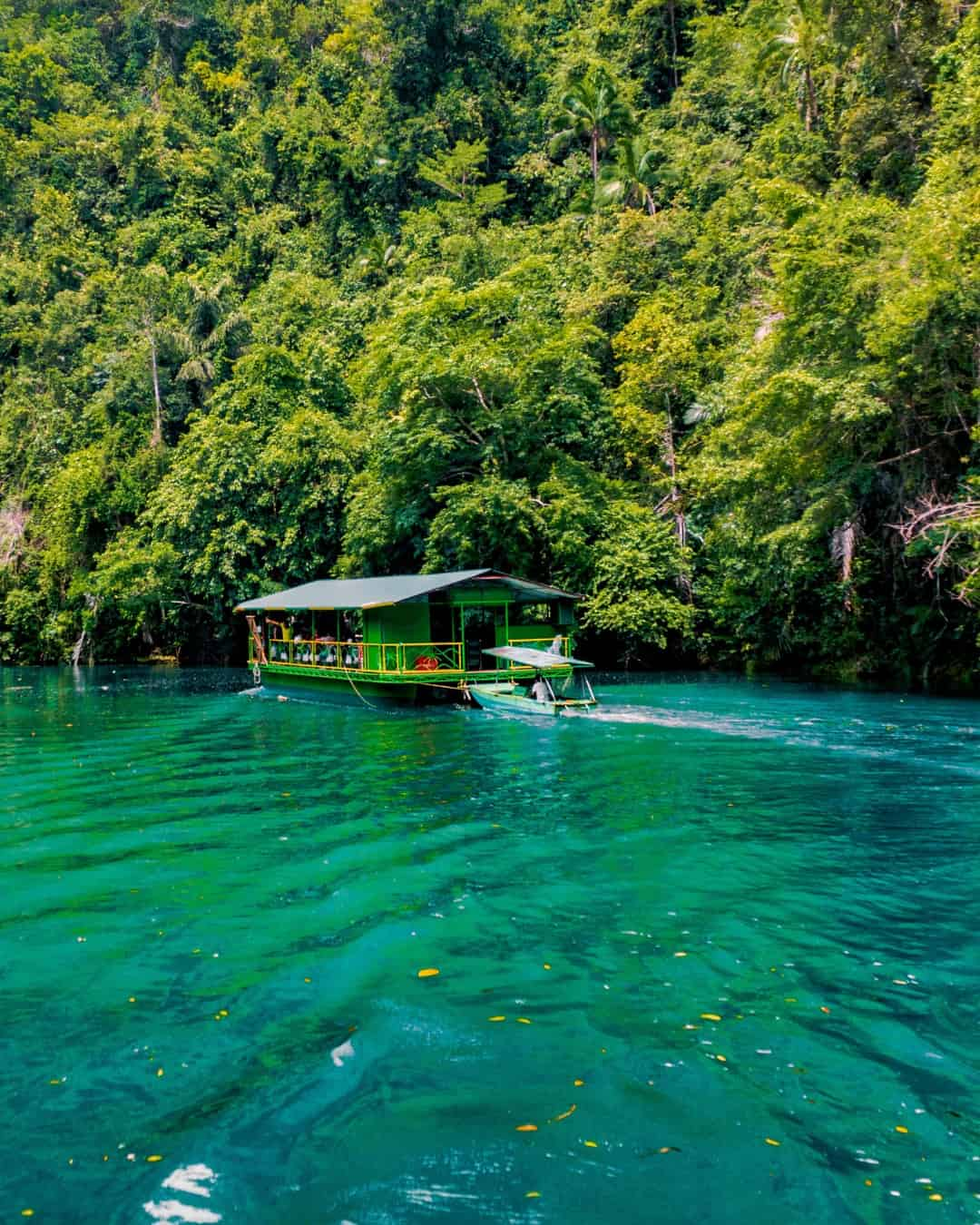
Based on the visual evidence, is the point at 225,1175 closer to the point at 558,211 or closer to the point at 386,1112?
the point at 386,1112

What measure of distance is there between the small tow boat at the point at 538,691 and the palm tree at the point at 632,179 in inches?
982

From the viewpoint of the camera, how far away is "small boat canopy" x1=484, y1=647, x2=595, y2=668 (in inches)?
893

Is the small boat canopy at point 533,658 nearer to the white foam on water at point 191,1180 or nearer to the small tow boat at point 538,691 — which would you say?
the small tow boat at point 538,691

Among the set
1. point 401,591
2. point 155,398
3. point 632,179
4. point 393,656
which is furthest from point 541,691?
point 155,398

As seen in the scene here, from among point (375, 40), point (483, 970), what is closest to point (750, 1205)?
point (483, 970)

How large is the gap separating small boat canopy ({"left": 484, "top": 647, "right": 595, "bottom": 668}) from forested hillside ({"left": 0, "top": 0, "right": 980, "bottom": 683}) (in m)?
Answer: 6.28

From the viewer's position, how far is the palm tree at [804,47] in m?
33.7

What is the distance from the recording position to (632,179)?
139ft

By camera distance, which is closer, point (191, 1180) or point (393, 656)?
point (191, 1180)

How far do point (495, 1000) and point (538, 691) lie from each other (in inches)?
612

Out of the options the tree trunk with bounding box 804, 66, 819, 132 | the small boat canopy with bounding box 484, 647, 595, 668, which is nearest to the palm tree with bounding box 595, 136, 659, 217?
the tree trunk with bounding box 804, 66, 819, 132

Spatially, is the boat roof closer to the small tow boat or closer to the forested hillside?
the small tow boat

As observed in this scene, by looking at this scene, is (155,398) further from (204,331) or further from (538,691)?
(538,691)

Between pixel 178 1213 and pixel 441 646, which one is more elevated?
pixel 441 646
